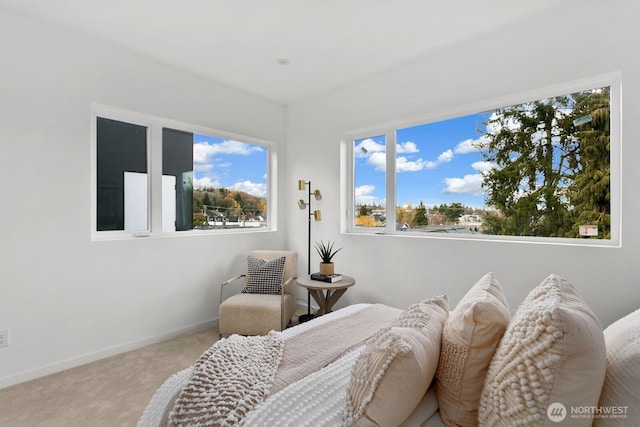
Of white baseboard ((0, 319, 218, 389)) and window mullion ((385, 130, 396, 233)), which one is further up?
window mullion ((385, 130, 396, 233))

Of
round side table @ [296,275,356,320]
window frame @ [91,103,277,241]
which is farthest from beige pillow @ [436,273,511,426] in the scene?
window frame @ [91,103,277,241]

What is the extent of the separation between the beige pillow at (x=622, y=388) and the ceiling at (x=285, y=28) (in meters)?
2.37

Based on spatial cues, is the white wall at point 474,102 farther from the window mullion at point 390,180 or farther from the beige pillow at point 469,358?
the beige pillow at point 469,358

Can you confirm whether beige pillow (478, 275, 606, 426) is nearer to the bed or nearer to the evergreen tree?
the bed

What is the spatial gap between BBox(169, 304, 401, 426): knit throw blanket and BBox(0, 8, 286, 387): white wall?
1945mm

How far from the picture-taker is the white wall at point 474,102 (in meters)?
2.17

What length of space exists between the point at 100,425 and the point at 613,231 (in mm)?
3559

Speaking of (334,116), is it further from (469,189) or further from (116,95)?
(116,95)

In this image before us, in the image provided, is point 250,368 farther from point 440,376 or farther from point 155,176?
point 155,176

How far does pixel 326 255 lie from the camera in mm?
3475

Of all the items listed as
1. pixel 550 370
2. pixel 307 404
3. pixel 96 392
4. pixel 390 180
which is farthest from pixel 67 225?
pixel 550 370

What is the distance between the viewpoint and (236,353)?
1.42m

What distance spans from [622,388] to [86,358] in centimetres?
341

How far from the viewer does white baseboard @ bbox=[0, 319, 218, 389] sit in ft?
7.84
